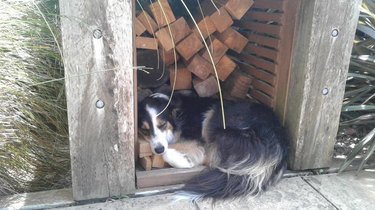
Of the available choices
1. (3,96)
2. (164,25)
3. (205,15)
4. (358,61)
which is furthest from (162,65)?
(358,61)

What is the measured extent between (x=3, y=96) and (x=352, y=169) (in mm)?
2228

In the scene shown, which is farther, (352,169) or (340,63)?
(352,169)

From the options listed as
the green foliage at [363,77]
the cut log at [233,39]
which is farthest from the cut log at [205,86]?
the green foliage at [363,77]

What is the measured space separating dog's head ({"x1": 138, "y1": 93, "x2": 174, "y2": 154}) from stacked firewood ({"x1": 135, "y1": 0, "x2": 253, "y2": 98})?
329 millimetres

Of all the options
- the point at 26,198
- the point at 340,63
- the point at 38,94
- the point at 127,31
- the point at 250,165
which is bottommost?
the point at 26,198

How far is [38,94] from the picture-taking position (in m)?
2.13

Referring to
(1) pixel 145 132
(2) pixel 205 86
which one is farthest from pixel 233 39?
(1) pixel 145 132

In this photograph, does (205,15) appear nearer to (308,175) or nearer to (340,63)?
(340,63)

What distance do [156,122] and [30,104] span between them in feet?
2.60

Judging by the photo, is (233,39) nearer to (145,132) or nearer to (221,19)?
(221,19)

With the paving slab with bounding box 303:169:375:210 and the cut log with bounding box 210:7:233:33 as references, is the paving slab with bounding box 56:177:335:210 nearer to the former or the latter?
the paving slab with bounding box 303:169:375:210

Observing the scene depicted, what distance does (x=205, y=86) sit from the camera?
9.48 ft

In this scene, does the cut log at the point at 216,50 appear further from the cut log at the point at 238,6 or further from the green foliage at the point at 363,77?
the green foliage at the point at 363,77

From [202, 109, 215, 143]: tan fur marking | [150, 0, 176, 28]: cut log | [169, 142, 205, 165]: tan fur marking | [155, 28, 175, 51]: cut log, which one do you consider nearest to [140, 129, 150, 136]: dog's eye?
[169, 142, 205, 165]: tan fur marking
